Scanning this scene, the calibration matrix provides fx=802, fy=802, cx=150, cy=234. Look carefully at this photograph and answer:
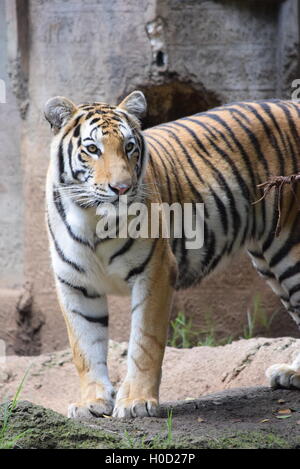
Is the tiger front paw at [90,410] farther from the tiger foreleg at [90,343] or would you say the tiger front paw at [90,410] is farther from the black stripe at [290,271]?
the black stripe at [290,271]

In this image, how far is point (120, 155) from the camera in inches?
142

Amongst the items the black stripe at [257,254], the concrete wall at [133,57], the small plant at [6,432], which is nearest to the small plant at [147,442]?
the small plant at [6,432]

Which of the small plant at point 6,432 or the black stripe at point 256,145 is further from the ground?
the black stripe at point 256,145

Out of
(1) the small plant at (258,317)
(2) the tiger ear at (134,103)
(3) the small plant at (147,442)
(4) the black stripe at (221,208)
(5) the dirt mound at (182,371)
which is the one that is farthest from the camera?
(1) the small plant at (258,317)

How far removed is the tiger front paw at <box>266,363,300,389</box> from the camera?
423cm

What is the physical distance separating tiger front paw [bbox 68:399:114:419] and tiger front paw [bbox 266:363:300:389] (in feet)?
3.31

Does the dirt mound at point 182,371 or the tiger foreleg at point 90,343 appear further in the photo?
the dirt mound at point 182,371

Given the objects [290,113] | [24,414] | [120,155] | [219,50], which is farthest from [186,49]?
[24,414]

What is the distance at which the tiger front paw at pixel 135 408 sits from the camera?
11.8ft

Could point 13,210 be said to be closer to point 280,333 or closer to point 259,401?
point 280,333

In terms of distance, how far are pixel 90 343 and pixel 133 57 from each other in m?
2.77

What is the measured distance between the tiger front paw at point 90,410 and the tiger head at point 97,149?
3.05 feet
